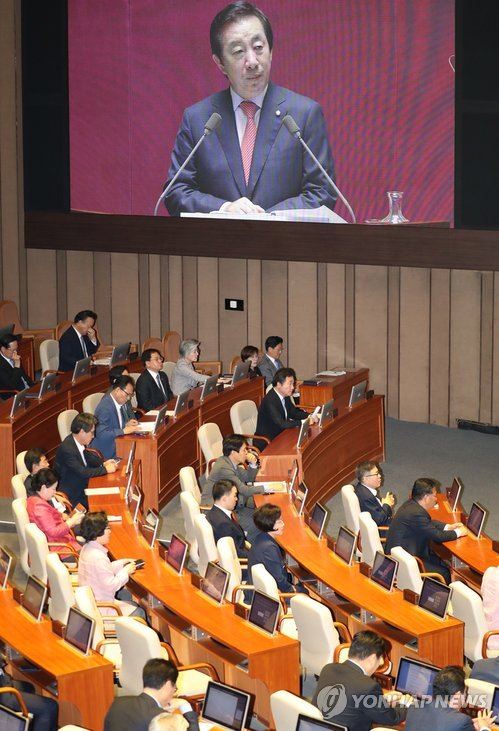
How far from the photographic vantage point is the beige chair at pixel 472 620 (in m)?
8.09

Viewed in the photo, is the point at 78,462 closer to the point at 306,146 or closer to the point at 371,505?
the point at 371,505

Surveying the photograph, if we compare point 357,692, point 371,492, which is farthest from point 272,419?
point 357,692

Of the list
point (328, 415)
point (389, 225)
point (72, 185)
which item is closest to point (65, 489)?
point (328, 415)

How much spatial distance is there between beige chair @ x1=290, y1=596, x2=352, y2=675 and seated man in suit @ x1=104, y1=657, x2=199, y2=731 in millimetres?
1272

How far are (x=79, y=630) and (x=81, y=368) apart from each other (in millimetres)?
6398

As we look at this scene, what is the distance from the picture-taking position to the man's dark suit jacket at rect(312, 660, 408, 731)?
676 cm

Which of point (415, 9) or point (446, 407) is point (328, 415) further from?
point (415, 9)

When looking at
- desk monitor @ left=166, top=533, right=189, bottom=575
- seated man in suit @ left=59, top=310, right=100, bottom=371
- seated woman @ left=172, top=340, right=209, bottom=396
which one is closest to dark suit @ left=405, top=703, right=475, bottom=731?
desk monitor @ left=166, top=533, right=189, bottom=575

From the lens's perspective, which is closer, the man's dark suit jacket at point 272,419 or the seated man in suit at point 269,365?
the man's dark suit jacket at point 272,419

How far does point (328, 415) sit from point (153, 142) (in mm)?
5293

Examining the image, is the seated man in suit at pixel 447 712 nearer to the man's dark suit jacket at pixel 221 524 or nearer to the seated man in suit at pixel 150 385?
the man's dark suit jacket at pixel 221 524

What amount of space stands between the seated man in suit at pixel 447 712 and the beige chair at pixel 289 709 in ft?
1.68

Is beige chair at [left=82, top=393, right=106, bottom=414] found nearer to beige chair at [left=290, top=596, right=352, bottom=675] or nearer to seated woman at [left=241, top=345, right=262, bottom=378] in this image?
seated woman at [left=241, top=345, right=262, bottom=378]

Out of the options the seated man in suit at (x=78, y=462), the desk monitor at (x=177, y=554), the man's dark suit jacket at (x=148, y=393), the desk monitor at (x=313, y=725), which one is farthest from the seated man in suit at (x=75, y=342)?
the desk monitor at (x=313, y=725)
